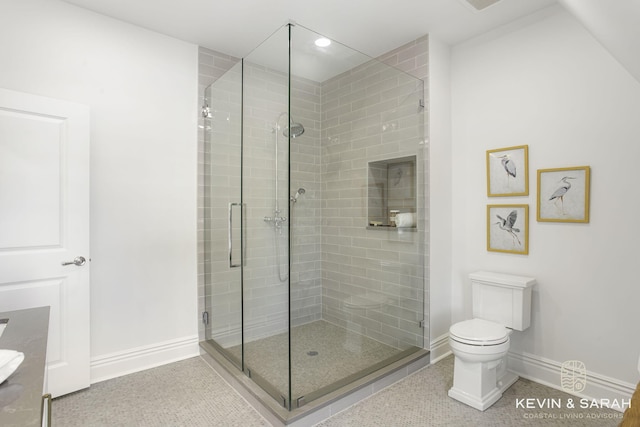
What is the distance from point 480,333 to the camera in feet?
7.20

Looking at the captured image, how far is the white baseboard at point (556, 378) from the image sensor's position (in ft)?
6.97

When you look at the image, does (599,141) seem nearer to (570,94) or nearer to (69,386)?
(570,94)

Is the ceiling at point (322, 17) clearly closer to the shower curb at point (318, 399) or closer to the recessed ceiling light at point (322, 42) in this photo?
the recessed ceiling light at point (322, 42)

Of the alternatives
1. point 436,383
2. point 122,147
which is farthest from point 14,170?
point 436,383

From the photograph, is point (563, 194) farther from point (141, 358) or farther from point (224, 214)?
point (141, 358)

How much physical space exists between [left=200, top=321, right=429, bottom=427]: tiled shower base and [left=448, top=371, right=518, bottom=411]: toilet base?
415mm

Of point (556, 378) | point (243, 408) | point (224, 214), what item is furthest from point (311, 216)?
point (556, 378)

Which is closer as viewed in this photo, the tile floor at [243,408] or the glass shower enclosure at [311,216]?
the tile floor at [243,408]

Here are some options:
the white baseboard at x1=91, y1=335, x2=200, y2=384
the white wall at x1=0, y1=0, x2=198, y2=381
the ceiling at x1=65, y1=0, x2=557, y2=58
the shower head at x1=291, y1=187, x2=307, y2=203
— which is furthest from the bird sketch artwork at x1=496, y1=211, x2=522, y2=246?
the white baseboard at x1=91, y1=335, x2=200, y2=384

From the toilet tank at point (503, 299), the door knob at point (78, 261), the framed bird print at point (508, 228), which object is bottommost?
the toilet tank at point (503, 299)

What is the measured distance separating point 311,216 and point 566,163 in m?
1.87

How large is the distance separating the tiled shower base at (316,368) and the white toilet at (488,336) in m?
0.50

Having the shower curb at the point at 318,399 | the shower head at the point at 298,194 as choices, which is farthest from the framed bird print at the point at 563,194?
the shower head at the point at 298,194

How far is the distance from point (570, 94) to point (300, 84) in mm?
1914
